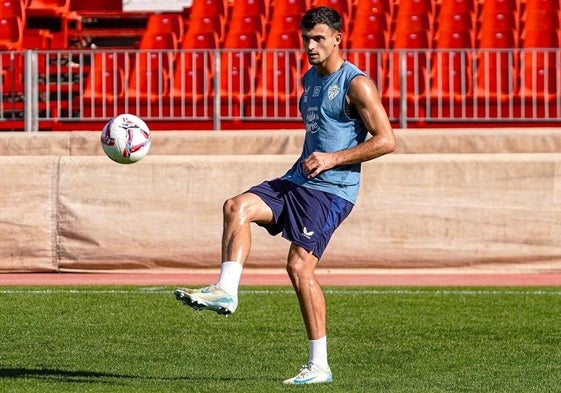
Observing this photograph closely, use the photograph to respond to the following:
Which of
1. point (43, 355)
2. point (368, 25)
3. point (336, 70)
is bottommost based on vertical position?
point (43, 355)

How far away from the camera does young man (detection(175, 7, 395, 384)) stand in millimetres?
6980

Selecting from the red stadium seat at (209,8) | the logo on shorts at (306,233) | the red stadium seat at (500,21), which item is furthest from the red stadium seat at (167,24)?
the logo on shorts at (306,233)

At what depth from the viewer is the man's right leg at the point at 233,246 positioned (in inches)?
260

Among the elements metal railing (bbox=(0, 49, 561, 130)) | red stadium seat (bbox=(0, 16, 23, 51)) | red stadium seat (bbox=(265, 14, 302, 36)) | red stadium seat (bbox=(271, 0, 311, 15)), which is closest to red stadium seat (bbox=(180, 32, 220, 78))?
metal railing (bbox=(0, 49, 561, 130))

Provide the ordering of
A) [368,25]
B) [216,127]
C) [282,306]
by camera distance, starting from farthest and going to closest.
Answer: [368,25], [216,127], [282,306]

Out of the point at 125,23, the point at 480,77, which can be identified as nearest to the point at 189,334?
the point at 480,77

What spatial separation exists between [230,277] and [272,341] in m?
2.38

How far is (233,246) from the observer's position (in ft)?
22.6

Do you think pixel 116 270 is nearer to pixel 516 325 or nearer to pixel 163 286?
pixel 163 286

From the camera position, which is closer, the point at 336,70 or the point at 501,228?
the point at 336,70

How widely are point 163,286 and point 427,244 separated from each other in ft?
10.2

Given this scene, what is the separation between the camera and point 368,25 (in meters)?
19.4

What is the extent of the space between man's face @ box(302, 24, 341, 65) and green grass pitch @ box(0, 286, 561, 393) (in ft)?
5.97

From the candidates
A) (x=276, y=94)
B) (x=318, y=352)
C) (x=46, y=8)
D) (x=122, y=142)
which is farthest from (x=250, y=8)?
(x=318, y=352)
